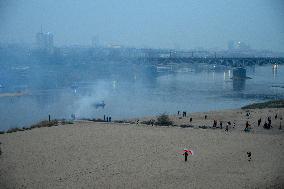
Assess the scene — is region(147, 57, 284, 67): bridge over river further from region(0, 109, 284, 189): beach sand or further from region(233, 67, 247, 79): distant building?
region(0, 109, 284, 189): beach sand

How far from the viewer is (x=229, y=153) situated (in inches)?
285

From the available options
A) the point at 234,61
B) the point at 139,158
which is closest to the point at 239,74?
the point at 234,61

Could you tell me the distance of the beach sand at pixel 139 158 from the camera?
5.63 metres

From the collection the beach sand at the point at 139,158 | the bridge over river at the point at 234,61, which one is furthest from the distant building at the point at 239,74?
the beach sand at the point at 139,158

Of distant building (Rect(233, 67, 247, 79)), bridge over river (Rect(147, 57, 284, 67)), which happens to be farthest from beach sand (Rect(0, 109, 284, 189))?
bridge over river (Rect(147, 57, 284, 67))

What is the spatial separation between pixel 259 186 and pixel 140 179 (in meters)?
1.82

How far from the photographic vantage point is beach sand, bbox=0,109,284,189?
18.5 ft

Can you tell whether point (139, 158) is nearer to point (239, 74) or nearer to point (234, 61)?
point (239, 74)

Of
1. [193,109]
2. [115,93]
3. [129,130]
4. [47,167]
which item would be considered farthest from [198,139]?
[115,93]

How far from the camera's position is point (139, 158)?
22.8ft

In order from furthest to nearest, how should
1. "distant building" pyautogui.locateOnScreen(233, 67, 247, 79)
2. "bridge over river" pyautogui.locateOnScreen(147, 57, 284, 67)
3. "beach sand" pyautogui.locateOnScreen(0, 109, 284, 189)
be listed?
"bridge over river" pyautogui.locateOnScreen(147, 57, 284, 67), "distant building" pyautogui.locateOnScreen(233, 67, 247, 79), "beach sand" pyautogui.locateOnScreen(0, 109, 284, 189)

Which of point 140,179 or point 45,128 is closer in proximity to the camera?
point 140,179

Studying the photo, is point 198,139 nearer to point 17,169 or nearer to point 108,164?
point 108,164

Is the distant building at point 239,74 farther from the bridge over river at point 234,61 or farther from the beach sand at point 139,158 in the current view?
the beach sand at point 139,158
